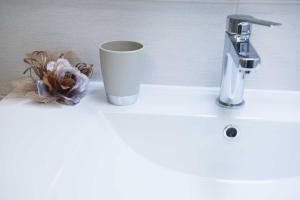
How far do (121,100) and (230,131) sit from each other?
0.22 m

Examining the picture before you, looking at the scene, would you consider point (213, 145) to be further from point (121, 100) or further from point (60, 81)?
point (60, 81)

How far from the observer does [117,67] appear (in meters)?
0.59

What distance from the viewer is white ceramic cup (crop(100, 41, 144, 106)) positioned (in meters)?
0.58

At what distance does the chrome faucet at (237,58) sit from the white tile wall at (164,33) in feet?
0.22

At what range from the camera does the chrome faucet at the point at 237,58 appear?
0.52 metres

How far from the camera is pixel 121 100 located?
0.63m

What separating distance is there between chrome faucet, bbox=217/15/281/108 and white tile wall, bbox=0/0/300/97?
0.07m

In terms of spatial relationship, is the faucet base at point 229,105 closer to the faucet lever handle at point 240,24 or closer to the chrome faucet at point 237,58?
the chrome faucet at point 237,58

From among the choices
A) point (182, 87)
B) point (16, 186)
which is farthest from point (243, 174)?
point (16, 186)

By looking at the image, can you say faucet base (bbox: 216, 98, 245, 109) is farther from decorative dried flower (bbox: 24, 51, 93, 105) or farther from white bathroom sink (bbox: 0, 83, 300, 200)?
decorative dried flower (bbox: 24, 51, 93, 105)

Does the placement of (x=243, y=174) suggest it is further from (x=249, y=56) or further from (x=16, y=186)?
(x=16, y=186)

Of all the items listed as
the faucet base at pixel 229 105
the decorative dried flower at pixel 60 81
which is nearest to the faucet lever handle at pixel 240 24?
the faucet base at pixel 229 105

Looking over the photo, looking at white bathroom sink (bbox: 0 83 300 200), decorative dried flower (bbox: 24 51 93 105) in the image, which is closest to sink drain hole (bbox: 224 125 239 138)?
white bathroom sink (bbox: 0 83 300 200)

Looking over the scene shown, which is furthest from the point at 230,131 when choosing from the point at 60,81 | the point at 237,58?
the point at 60,81
